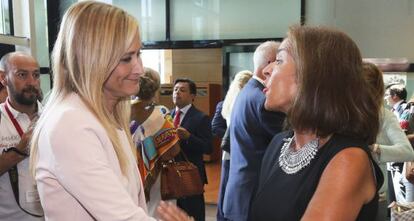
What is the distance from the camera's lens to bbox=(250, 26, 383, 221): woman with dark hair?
3.41ft

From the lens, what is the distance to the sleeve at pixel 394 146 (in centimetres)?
237

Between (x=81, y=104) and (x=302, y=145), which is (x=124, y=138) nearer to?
(x=81, y=104)

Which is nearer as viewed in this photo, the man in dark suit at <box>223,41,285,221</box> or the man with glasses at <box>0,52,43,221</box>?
the man with glasses at <box>0,52,43,221</box>

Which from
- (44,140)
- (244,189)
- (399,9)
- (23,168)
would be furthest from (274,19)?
(44,140)

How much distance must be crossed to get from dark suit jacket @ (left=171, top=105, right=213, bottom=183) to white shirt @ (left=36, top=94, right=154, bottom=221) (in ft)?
7.62

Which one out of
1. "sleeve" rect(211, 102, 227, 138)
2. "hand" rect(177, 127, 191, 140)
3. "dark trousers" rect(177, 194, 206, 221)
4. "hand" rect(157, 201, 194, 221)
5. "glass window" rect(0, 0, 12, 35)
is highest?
"glass window" rect(0, 0, 12, 35)

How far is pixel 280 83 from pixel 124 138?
52cm

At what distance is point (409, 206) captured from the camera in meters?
2.12

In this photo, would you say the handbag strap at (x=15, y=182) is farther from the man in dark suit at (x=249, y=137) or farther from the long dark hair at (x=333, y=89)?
the long dark hair at (x=333, y=89)

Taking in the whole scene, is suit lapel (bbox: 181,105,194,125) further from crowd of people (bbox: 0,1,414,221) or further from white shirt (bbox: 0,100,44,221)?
crowd of people (bbox: 0,1,414,221)

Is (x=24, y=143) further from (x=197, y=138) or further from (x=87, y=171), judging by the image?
(x=197, y=138)

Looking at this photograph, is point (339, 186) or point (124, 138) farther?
point (124, 138)

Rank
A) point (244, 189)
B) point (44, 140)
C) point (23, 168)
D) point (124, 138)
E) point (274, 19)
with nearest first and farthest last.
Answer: point (44, 140), point (124, 138), point (23, 168), point (244, 189), point (274, 19)

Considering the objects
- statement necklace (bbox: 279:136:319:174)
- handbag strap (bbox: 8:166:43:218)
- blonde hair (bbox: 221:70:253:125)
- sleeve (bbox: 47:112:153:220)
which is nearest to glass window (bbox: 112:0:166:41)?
blonde hair (bbox: 221:70:253:125)
